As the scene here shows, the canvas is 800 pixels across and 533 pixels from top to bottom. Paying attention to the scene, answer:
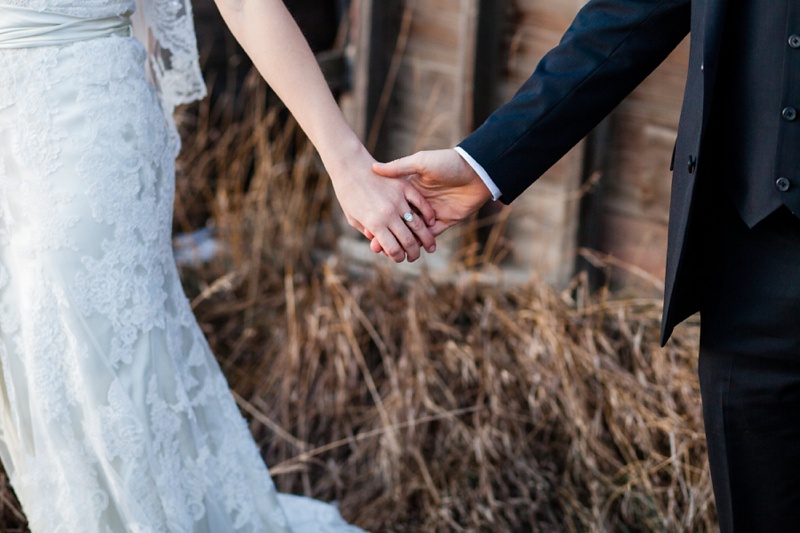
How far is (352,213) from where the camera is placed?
219 cm

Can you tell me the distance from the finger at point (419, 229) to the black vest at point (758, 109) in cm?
71

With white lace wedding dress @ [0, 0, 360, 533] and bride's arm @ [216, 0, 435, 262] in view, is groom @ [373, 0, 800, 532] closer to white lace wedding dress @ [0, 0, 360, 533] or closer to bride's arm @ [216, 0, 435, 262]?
bride's arm @ [216, 0, 435, 262]

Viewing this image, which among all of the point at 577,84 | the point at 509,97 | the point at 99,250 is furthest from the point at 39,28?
the point at 509,97

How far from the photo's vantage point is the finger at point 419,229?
7.17 ft

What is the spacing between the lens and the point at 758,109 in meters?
1.62

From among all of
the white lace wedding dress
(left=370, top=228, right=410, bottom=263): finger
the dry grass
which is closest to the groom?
(left=370, top=228, right=410, bottom=263): finger

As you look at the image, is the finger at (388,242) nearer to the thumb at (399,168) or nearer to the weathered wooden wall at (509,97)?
the thumb at (399,168)

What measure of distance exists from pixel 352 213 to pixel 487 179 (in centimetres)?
35

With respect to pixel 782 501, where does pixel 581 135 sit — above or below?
above

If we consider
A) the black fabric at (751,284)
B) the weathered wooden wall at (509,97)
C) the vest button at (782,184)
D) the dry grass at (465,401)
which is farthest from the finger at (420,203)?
the weathered wooden wall at (509,97)

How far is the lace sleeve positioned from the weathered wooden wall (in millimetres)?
1397

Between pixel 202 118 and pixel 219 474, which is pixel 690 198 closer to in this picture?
pixel 219 474

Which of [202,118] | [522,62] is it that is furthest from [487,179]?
[202,118]

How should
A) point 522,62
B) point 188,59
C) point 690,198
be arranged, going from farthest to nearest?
point 522,62 → point 188,59 → point 690,198
